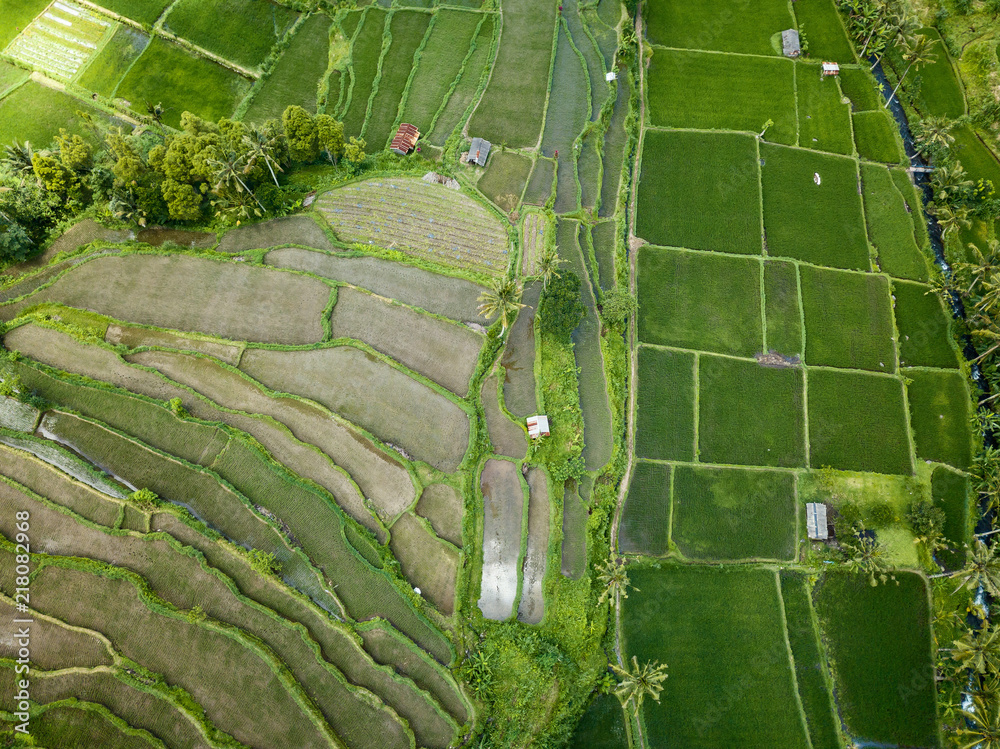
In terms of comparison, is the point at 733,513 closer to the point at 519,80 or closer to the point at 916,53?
the point at 519,80

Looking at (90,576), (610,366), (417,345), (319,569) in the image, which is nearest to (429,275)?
(417,345)

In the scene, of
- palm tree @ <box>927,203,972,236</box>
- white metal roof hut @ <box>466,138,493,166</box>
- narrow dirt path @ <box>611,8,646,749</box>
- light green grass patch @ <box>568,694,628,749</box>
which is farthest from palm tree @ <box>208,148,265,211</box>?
palm tree @ <box>927,203,972,236</box>

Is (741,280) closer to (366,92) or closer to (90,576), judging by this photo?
(366,92)

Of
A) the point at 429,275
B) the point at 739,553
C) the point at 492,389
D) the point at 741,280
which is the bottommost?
the point at 739,553

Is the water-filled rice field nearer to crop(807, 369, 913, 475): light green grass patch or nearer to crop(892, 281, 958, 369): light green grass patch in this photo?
crop(807, 369, 913, 475): light green grass patch

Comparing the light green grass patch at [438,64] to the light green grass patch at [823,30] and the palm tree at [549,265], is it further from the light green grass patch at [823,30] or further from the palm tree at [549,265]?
the light green grass patch at [823,30]

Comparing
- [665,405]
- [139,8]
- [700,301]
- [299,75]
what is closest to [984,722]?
[665,405]

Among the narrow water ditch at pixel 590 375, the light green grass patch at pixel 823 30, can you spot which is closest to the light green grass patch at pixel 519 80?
the narrow water ditch at pixel 590 375
